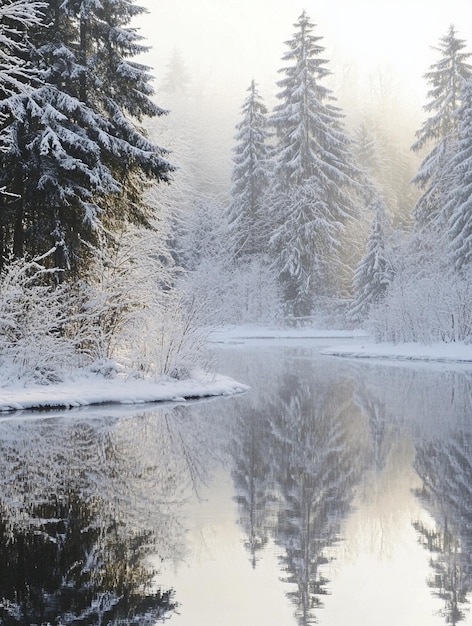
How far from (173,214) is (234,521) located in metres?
46.0

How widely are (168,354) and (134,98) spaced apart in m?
6.70

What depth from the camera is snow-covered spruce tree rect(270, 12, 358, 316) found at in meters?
60.6

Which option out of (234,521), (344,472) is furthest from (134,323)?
(234,521)

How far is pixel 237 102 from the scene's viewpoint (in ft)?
383

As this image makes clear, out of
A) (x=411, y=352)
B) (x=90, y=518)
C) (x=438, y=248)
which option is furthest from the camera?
(x=438, y=248)

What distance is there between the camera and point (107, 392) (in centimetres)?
1669

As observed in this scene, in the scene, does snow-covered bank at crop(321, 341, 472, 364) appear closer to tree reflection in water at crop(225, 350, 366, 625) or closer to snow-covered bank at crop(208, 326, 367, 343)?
snow-covered bank at crop(208, 326, 367, 343)

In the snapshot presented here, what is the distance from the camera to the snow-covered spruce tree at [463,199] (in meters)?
44.4

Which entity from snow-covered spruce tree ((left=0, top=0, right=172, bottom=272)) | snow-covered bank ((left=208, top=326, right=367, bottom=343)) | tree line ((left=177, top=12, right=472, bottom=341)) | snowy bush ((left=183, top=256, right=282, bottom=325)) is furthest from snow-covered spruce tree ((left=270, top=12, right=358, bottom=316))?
snow-covered spruce tree ((left=0, top=0, right=172, bottom=272))

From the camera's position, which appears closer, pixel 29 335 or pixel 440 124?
pixel 29 335

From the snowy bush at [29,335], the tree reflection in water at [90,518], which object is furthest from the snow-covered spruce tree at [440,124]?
the tree reflection in water at [90,518]

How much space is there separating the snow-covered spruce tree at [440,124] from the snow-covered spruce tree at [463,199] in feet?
18.6

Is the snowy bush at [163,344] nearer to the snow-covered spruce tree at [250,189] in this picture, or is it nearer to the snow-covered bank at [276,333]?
the snow-covered bank at [276,333]

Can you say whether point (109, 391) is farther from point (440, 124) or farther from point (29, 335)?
point (440, 124)
